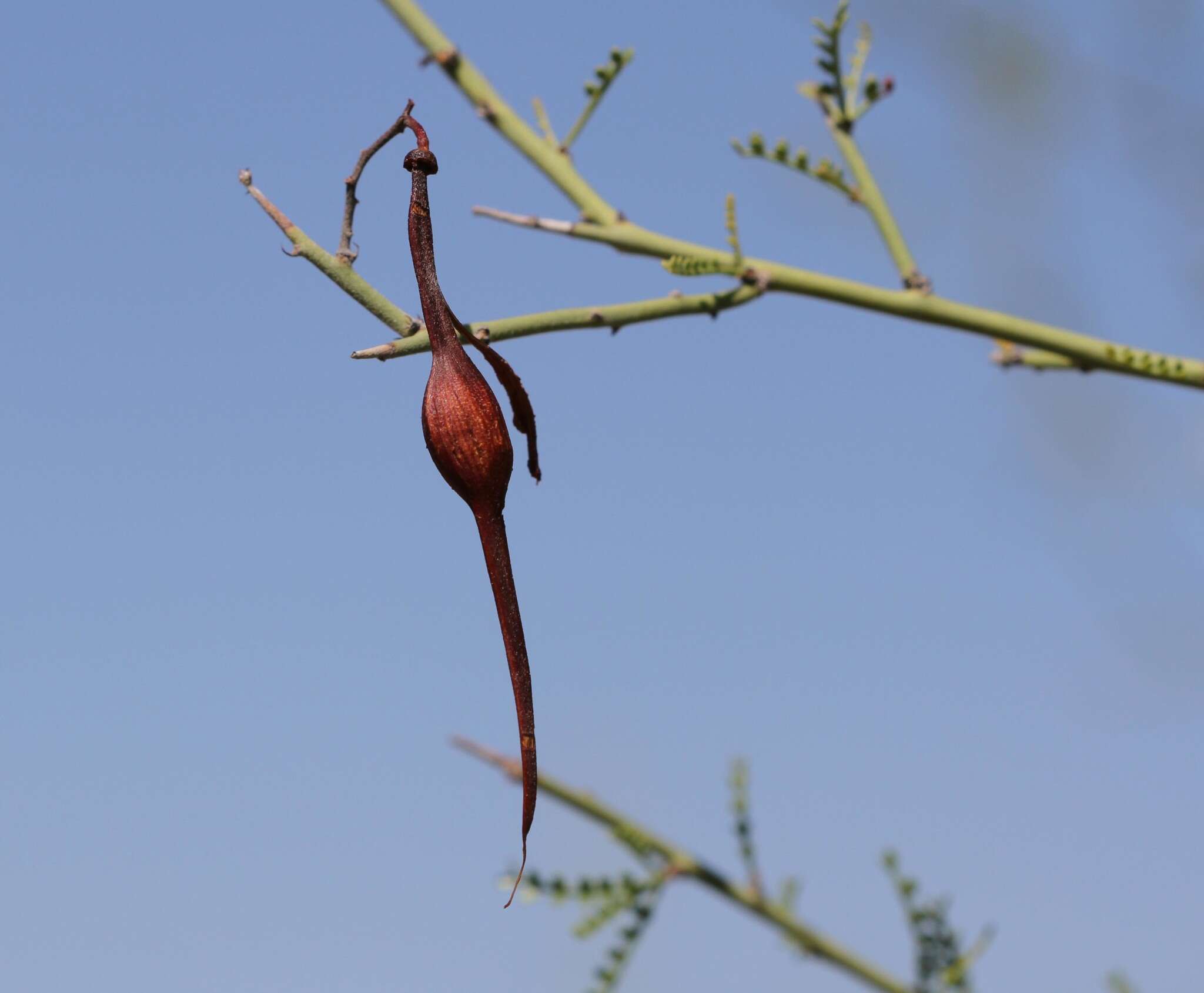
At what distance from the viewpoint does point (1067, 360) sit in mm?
2557

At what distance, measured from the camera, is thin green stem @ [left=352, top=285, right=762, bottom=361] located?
199 centimetres

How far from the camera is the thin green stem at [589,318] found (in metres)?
1.99

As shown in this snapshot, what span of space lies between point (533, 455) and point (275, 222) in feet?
1.64

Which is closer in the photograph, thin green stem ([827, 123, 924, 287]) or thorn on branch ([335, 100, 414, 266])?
thorn on branch ([335, 100, 414, 266])

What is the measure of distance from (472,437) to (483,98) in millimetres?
1161

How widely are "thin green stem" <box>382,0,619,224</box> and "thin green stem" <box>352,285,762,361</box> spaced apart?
1.26ft

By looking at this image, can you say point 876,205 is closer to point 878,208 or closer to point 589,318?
point 878,208

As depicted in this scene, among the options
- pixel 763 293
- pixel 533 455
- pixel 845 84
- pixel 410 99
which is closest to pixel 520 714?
pixel 533 455

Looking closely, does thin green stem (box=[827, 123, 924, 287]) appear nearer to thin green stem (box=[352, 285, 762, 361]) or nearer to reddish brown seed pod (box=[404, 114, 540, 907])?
thin green stem (box=[352, 285, 762, 361])

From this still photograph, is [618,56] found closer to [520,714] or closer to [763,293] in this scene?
[763,293]

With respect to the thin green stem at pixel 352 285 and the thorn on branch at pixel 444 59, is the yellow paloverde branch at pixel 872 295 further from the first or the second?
the thin green stem at pixel 352 285

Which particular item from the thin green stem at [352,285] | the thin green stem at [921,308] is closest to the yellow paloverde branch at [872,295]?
the thin green stem at [921,308]

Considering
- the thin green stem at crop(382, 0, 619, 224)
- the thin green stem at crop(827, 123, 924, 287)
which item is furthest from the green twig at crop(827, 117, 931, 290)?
the thin green stem at crop(382, 0, 619, 224)

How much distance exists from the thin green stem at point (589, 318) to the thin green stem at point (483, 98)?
39 cm
